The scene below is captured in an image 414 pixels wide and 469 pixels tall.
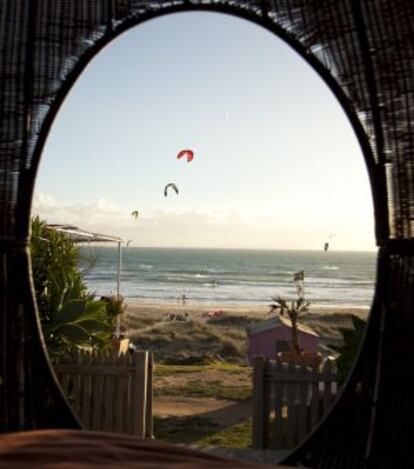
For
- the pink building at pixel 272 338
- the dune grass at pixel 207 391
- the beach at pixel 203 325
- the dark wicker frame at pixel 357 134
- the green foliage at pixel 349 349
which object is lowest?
the beach at pixel 203 325

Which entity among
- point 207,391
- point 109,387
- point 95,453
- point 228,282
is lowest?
point 207,391

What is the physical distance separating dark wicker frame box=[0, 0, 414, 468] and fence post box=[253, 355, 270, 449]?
6.06 ft

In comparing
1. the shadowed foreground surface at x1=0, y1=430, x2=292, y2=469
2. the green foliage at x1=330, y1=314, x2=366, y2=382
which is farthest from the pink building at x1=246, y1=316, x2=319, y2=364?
the shadowed foreground surface at x1=0, y1=430, x2=292, y2=469

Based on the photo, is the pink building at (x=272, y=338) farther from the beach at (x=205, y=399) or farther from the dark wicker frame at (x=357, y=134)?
the dark wicker frame at (x=357, y=134)

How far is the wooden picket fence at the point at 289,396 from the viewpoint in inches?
176

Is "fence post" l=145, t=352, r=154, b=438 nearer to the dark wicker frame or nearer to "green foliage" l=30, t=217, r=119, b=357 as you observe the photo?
"green foliage" l=30, t=217, r=119, b=357

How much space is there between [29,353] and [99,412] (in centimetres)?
191

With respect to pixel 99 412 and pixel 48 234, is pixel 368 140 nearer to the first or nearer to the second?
pixel 99 412

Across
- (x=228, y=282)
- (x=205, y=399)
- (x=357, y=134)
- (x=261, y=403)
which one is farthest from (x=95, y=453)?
(x=228, y=282)

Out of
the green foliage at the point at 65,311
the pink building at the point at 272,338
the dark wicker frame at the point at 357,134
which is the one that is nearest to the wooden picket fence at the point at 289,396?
the green foliage at the point at 65,311

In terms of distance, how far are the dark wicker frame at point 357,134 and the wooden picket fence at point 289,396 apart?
1.86 m

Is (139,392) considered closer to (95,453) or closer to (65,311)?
(65,311)

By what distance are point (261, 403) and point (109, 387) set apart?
101 cm

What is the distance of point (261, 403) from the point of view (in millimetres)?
4496
